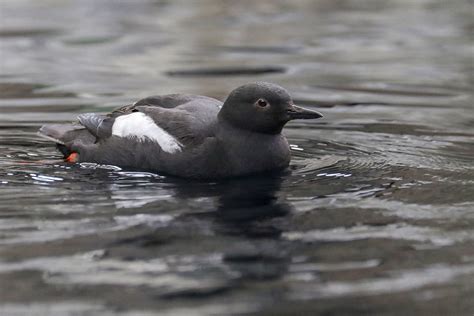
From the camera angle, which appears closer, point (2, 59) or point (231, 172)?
point (231, 172)

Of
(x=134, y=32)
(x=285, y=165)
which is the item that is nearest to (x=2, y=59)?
(x=134, y=32)

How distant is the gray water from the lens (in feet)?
16.1

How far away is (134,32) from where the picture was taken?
667 inches

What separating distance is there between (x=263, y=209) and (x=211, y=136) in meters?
0.95

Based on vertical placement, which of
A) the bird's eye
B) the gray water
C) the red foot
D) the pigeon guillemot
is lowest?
the gray water

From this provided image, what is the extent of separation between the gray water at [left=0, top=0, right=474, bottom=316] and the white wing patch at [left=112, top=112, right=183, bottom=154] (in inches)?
9.4

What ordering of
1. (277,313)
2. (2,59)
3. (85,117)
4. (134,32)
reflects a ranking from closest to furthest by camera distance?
1. (277,313)
2. (85,117)
3. (2,59)
4. (134,32)

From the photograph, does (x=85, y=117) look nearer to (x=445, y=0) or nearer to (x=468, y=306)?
(x=468, y=306)

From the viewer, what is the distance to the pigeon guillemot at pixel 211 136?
7.28 metres

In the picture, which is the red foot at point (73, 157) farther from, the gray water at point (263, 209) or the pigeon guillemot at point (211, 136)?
the pigeon guillemot at point (211, 136)

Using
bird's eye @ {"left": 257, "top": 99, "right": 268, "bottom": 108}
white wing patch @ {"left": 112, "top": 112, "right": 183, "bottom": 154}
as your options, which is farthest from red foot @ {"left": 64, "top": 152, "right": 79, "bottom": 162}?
bird's eye @ {"left": 257, "top": 99, "right": 268, "bottom": 108}

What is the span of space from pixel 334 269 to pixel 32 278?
1509 millimetres

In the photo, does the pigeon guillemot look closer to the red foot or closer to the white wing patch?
the white wing patch

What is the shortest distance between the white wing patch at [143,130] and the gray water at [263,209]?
239mm
